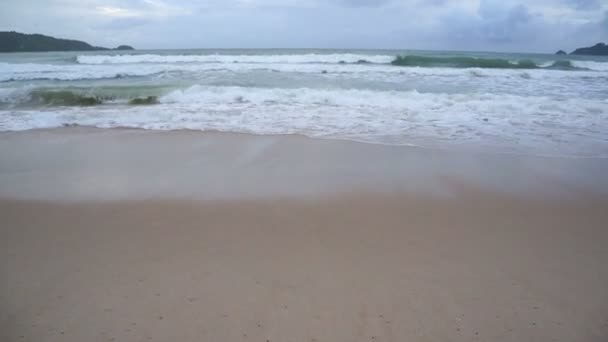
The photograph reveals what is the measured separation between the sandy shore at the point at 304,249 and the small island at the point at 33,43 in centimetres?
5052

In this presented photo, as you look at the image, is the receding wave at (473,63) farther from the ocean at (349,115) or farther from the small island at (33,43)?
the small island at (33,43)

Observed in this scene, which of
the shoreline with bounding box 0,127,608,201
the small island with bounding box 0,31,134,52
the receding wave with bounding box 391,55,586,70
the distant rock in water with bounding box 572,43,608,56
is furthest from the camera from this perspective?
the distant rock in water with bounding box 572,43,608,56

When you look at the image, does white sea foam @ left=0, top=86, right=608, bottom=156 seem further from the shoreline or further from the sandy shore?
the sandy shore

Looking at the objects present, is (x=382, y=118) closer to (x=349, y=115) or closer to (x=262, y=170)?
(x=349, y=115)

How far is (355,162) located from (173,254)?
2.58m

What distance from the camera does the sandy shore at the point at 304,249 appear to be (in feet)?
6.17

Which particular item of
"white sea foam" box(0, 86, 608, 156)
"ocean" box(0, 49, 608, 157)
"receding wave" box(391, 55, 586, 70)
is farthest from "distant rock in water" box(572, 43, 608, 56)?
"white sea foam" box(0, 86, 608, 156)

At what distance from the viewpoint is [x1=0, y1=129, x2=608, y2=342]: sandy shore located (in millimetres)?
1882

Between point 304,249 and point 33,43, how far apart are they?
6369 cm

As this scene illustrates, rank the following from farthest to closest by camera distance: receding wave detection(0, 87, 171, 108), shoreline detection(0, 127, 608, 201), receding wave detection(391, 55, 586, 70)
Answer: receding wave detection(391, 55, 586, 70), receding wave detection(0, 87, 171, 108), shoreline detection(0, 127, 608, 201)

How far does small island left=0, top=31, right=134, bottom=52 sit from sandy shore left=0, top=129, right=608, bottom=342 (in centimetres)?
5052

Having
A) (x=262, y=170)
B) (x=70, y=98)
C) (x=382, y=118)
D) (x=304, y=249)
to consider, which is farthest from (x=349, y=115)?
(x=70, y=98)

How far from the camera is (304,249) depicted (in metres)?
2.55

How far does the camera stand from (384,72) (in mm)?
18688
